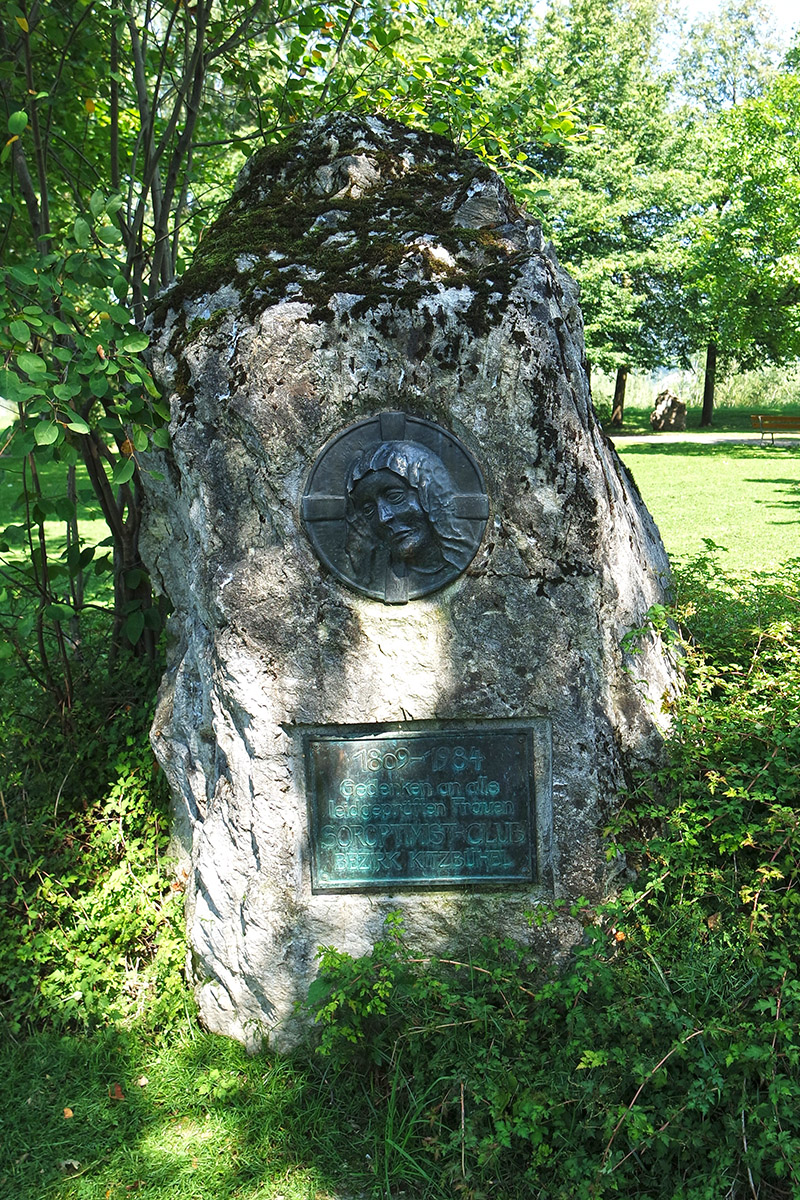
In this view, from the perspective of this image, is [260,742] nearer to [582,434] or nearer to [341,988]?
[341,988]

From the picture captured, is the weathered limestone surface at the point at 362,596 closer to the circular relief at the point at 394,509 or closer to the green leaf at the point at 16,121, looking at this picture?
the circular relief at the point at 394,509

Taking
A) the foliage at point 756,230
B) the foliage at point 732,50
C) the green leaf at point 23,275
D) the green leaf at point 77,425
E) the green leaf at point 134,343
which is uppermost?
the foliage at point 732,50

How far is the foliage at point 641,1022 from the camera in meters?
2.36

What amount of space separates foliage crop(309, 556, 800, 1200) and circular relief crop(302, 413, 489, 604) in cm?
104

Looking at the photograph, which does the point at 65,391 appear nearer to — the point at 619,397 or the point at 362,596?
the point at 362,596

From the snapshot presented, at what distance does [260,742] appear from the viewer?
2.90m

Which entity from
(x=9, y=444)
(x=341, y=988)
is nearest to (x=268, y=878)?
(x=341, y=988)

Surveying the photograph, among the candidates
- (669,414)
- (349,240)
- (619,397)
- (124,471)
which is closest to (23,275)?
(124,471)

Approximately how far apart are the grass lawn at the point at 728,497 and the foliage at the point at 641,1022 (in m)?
3.93

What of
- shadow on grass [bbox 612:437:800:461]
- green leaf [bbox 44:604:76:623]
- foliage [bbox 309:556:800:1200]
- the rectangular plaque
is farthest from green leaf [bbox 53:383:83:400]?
shadow on grass [bbox 612:437:800:461]

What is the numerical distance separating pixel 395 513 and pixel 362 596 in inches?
11.7

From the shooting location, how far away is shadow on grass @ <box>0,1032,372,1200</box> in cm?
259

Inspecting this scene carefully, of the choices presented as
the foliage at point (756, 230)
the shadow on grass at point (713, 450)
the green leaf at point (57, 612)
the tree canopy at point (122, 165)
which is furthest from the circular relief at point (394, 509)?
the shadow on grass at point (713, 450)

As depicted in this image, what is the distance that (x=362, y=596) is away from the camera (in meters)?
2.86
